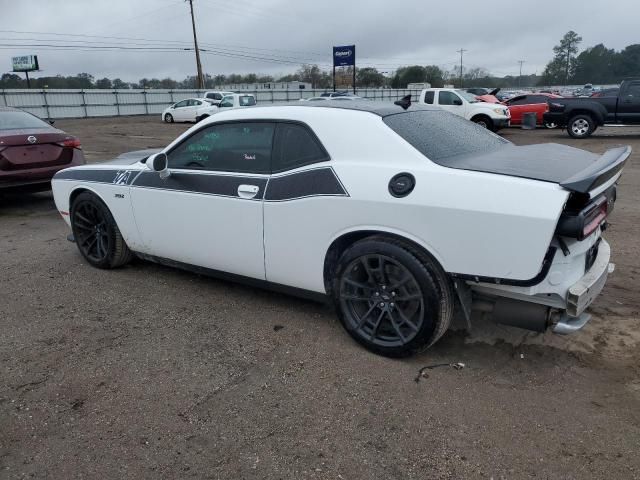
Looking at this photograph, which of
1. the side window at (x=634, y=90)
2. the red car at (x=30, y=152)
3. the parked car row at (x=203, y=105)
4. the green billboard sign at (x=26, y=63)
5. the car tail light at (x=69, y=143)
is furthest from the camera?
the green billboard sign at (x=26, y=63)

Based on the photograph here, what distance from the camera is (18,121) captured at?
25.2 ft

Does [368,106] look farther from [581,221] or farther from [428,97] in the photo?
[428,97]

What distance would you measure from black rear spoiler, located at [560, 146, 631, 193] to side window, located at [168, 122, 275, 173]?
1.94 meters

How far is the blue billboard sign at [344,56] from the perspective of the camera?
1409 inches

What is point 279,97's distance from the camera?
4647cm

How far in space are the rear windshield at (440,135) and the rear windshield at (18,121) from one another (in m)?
6.38

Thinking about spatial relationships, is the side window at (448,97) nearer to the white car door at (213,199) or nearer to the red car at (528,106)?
the red car at (528,106)

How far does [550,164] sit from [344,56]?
116 ft

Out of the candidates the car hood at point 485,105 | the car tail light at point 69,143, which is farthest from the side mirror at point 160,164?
the car hood at point 485,105

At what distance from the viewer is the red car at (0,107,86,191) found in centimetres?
712

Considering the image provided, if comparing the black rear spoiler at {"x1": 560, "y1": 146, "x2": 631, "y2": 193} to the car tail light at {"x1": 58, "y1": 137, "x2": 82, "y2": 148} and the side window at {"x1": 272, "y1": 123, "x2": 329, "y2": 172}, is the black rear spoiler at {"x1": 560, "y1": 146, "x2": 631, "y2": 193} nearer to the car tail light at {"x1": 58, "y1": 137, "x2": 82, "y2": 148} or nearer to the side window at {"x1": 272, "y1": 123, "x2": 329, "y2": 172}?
the side window at {"x1": 272, "y1": 123, "x2": 329, "y2": 172}

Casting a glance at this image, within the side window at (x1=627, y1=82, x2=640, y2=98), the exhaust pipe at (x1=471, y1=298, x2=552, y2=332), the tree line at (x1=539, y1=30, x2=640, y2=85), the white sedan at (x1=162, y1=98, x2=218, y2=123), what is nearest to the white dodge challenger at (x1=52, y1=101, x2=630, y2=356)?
the exhaust pipe at (x1=471, y1=298, x2=552, y2=332)

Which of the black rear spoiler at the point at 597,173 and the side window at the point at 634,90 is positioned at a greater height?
the side window at the point at 634,90

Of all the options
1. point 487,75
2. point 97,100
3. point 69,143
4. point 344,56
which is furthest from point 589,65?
point 69,143
